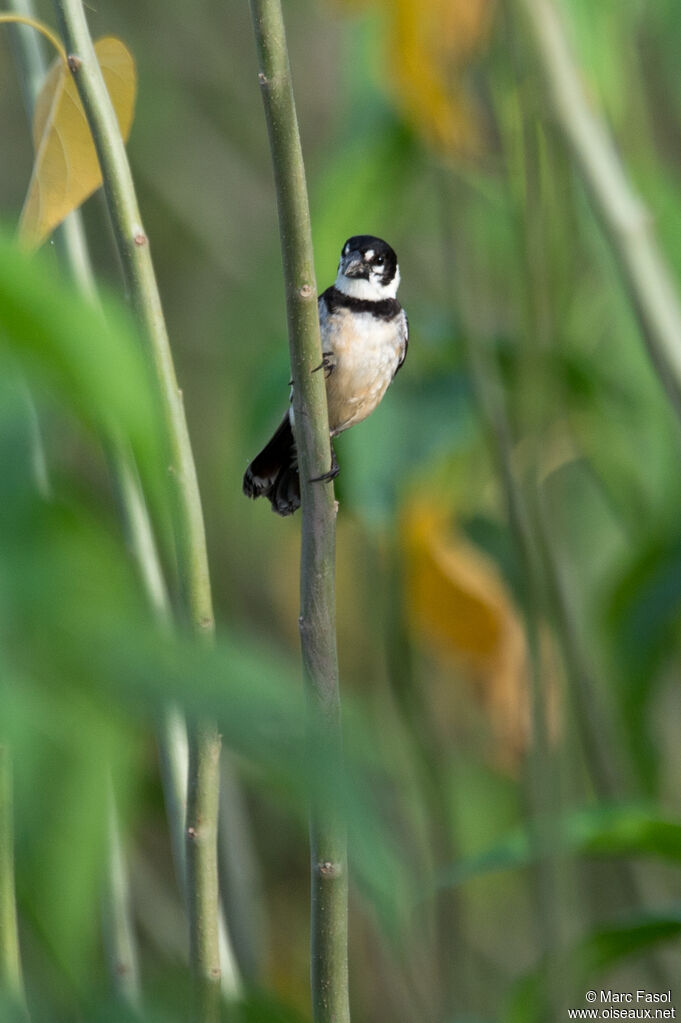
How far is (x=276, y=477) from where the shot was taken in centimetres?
192

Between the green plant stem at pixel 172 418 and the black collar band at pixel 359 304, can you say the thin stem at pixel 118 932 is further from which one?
the black collar band at pixel 359 304

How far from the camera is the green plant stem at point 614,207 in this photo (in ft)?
3.50

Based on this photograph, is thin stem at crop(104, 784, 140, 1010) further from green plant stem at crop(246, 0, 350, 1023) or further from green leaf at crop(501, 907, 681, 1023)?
green leaf at crop(501, 907, 681, 1023)

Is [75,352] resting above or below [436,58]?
below

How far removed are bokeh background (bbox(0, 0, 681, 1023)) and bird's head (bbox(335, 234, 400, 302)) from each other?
0.06 metres

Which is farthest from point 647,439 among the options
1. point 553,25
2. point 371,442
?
point 553,25

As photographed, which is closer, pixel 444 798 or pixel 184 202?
pixel 444 798

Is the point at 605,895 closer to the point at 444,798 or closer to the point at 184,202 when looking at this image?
the point at 444,798

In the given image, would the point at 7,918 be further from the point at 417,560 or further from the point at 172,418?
the point at 417,560

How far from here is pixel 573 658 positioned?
5.69 ft

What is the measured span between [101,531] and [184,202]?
10.9ft

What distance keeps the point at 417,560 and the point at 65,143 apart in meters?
1.06

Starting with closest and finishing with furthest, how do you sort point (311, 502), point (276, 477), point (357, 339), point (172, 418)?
1. point (172, 418)
2. point (311, 502)
3. point (276, 477)
4. point (357, 339)

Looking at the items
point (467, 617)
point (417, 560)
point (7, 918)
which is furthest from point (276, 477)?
point (7, 918)
